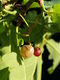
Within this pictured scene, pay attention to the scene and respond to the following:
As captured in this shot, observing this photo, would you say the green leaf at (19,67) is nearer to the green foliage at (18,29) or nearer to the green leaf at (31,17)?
the green foliage at (18,29)

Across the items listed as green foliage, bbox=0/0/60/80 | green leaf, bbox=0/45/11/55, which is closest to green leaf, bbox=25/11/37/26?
green foliage, bbox=0/0/60/80

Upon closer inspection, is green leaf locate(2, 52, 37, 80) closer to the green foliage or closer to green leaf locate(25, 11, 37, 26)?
the green foliage

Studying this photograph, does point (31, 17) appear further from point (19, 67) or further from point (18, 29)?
point (19, 67)

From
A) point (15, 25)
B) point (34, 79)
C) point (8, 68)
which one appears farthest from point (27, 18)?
point (34, 79)

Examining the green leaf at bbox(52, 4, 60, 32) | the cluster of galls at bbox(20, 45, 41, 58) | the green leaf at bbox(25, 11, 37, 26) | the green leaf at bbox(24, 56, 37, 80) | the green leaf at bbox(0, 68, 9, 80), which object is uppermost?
the green leaf at bbox(52, 4, 60, 32)

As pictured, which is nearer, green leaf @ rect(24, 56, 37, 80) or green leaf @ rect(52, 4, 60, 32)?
green leaf @ rect(52, 4, 60, 32)

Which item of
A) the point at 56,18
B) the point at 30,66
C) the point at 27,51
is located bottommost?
the point at 30,66

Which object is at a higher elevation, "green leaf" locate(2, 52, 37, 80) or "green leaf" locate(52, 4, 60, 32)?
"green leaf" locate(52, 4, 60, 32)

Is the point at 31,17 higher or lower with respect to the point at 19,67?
higher

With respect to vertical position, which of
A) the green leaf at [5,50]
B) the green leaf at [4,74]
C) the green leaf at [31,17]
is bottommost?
the green leaf at [4,74]

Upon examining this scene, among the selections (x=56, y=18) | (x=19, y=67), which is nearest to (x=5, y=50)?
(x=19, y=67)

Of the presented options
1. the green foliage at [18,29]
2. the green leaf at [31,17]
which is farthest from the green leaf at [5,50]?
the green leaf at [31,17]
